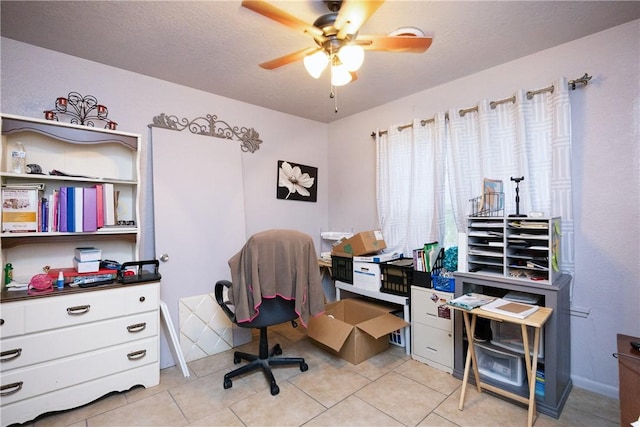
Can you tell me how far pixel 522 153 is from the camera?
2209 millimetres

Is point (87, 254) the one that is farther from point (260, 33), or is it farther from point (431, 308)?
point (431, 308)

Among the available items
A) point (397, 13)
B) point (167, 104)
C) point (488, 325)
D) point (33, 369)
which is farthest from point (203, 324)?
point (397, 13)

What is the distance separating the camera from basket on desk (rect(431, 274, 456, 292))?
7.48 ft

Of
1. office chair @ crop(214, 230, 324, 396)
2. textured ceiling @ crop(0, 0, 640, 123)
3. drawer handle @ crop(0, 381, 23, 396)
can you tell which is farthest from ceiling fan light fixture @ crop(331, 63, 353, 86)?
drawer handle @ crop(0, 381, 23, 396)

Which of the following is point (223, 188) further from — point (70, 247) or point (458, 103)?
point (458, 103)

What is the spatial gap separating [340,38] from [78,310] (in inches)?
89.8

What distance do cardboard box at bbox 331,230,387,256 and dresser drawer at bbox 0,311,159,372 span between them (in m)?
1.76

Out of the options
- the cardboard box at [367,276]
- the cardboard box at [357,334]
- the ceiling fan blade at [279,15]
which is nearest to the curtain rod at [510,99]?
the cardboard box at [367,276]

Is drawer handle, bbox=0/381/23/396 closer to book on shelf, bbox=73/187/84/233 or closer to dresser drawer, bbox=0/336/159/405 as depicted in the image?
dresser drawer, bbox=0/336/159/405

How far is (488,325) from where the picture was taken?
214 centimetres

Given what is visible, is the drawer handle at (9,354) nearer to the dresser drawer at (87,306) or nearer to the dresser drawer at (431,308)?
the dresser drawer at (87,306)

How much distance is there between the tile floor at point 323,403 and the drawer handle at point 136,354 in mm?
238

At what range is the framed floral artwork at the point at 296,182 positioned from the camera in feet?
11.4

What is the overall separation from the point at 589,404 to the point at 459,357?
764mm
